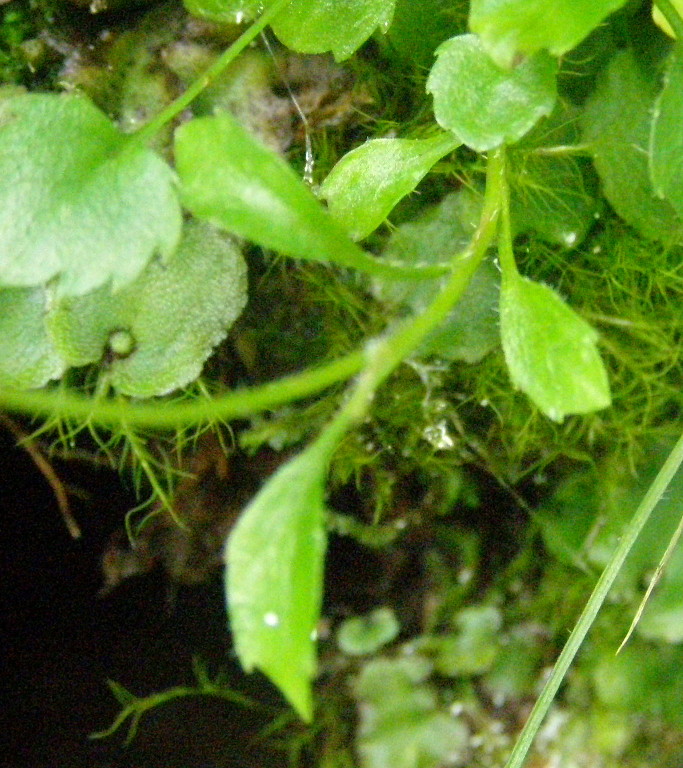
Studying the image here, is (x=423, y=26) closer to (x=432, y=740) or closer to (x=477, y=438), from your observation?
(x=477, y=438)

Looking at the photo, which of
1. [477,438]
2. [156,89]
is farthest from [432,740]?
[156,89]

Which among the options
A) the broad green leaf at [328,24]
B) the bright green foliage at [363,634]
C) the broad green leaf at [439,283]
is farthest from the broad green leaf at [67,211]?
the bright green foliage at [363,634]

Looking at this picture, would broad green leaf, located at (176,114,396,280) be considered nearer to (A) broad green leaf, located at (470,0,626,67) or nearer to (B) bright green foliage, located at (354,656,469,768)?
(A) broad green leaf, located at (470,0,626,67)

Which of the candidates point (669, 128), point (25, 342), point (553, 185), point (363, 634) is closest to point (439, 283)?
point (553, 185)

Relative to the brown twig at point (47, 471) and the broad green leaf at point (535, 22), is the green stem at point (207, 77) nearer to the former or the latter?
the broad green leaf at point (535, 22)

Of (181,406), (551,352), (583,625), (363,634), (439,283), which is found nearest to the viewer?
(181,406)

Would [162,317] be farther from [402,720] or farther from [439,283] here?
[402,720]

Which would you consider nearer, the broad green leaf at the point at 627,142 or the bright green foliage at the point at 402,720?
the broad green leaf at the point at 627,142
